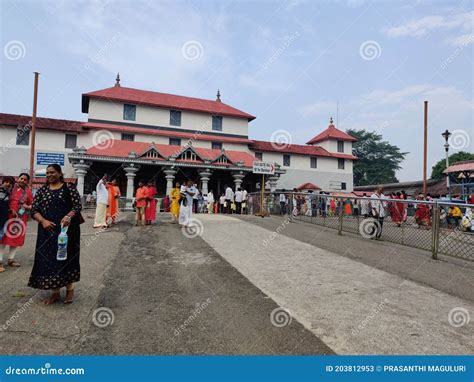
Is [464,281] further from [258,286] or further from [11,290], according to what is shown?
[11,290]

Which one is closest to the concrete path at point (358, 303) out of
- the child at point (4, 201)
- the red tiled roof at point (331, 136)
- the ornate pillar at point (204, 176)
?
the child at point (4, 201)

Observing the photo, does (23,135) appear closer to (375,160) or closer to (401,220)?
(401,220)

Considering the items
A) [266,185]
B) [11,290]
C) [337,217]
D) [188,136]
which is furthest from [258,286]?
[188,136]

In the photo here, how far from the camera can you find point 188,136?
3003cm

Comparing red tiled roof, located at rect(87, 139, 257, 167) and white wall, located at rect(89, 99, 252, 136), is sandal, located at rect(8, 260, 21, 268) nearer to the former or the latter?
red tiled roof, located at rect(87, 139, 257, 167)

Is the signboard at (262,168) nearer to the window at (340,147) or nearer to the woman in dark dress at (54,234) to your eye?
the woman in dark dress at (54,234)

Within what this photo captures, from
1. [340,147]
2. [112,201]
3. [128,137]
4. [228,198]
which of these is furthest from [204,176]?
[340,147]

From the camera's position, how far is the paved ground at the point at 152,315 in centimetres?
305

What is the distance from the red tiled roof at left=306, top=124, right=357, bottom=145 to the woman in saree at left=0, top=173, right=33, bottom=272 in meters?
35.1

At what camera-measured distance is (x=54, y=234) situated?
3947 millimetres

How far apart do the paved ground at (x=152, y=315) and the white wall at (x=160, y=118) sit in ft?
82.3

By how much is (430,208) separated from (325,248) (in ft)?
8.54

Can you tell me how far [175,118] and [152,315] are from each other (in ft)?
95.4

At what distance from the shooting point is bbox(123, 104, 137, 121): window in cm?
2919
